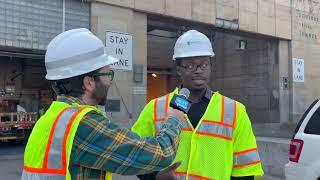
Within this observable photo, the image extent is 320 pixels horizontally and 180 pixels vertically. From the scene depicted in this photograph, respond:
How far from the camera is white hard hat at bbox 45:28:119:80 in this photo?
2170 mm

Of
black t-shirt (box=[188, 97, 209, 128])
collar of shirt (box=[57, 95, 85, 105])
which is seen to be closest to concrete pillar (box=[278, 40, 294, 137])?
black t-shirt (box=[188, 97, 209, 128])

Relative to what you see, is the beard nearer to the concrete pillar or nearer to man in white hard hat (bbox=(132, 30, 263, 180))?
man in white hard hat (bbox=(132, 30, 263, 180))

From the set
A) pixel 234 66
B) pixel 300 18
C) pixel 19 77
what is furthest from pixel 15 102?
pixel 300 18

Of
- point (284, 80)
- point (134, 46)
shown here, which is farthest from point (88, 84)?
point (284, 80)

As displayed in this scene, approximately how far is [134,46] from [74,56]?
39.5 ft

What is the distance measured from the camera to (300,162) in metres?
6.26

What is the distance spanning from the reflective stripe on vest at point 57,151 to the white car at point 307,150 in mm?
4790

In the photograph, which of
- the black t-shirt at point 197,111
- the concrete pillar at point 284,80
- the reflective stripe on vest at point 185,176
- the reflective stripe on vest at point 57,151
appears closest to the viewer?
the reflective stripe on vest at point 57,151

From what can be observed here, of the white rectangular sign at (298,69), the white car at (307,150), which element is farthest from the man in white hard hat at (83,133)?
the white rectangular sign at (298,69)

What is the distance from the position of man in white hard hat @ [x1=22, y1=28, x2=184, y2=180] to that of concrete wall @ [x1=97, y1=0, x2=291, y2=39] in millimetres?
11411

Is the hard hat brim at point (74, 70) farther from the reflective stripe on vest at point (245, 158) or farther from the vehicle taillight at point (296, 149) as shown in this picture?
the vehicle taillight at point (296, 149)

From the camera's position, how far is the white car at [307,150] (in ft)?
20.1

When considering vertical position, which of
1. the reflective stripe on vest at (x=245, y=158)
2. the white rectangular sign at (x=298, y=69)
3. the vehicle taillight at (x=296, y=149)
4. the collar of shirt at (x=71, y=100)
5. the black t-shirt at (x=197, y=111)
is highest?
the white rectangular sign at (x=298, y=69)

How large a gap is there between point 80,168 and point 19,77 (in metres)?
23.0
